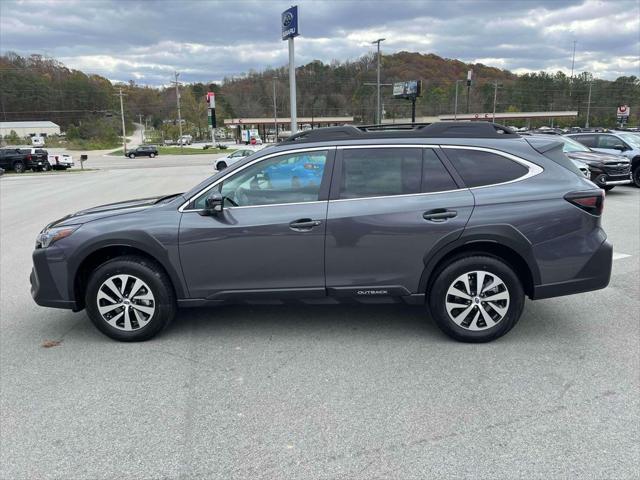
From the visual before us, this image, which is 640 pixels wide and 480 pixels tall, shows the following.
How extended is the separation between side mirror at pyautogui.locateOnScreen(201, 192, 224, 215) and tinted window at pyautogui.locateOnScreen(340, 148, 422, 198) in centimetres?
101

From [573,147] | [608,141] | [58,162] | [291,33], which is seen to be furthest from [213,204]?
[58,162]

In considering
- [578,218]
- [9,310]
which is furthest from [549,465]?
[9,310]

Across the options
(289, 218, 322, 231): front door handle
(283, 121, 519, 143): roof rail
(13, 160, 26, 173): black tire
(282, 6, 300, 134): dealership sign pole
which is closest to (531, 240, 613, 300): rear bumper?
(283, 121, 519, 143): roof rail

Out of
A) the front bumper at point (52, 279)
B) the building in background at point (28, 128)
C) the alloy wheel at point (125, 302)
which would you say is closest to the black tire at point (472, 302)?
the alloy wheel at point (125, 302)

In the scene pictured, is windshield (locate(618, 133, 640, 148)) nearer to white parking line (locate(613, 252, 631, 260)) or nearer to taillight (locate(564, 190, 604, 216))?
white parking line (locate(613, 252, 631, 260))

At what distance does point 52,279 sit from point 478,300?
11.9ft

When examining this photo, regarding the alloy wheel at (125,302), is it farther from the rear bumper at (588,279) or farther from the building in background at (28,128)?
the building in background at (28,128)

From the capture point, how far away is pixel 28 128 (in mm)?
127000

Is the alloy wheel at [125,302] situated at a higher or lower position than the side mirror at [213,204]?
lower

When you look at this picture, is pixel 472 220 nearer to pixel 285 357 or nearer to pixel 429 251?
pixel 429 251

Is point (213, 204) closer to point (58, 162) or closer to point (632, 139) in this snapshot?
point (632, 139)

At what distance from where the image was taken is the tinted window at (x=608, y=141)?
1620 cm

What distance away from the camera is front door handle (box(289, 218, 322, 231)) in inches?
163

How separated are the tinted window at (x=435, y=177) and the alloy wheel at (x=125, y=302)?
2.53 m
